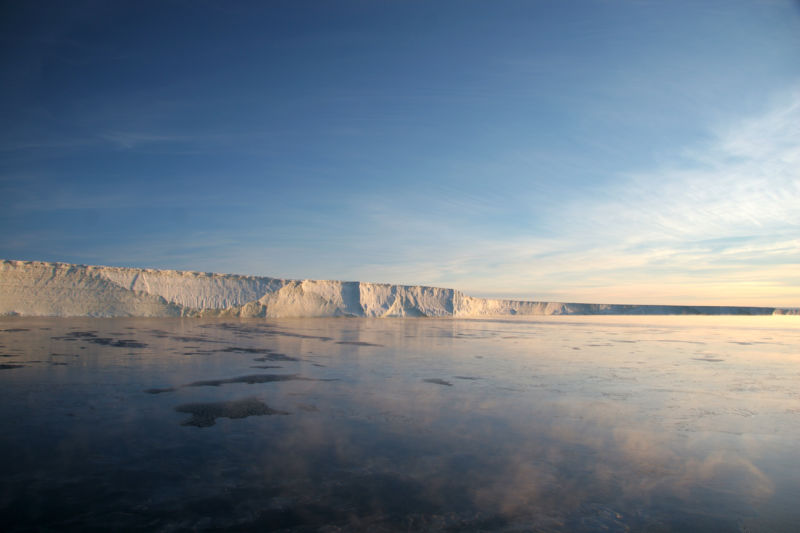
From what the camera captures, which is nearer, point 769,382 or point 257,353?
point 769,382

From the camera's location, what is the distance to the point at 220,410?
4.19 meters

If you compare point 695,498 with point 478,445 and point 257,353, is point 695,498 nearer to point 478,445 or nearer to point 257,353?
point 478,445

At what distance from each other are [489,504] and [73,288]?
2659cm

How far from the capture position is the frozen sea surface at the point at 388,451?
7.20ft

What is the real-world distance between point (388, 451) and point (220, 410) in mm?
1933

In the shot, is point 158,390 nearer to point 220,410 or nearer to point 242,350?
point 220,410

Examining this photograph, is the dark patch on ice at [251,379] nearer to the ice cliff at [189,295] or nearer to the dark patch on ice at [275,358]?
the dark patch on ice at [275,358]

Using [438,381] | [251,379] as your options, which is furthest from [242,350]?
[438,381]

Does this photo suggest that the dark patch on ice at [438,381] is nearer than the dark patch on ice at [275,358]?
Yes

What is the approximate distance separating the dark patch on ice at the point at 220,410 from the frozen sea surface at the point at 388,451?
0.03 m

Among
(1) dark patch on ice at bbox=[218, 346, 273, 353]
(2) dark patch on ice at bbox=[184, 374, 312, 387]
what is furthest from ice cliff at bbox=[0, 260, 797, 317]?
(2) dark patch on ice at bbox=[184, 374, 312, 387]

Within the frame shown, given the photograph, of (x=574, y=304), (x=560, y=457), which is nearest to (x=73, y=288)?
(x=560, y=457)

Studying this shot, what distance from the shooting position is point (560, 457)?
3.11 metres

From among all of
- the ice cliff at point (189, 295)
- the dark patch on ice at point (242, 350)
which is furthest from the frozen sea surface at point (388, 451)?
the ice cliff at point (189, 295)
